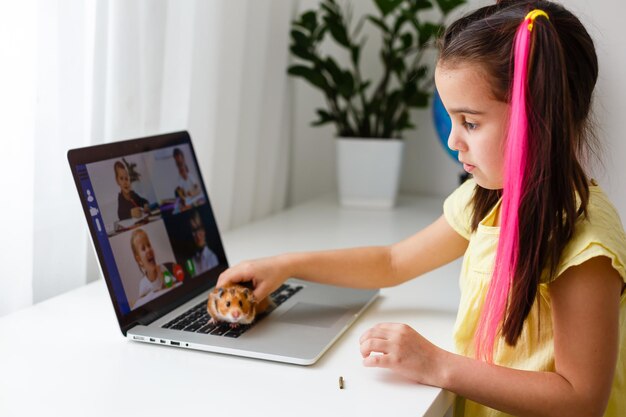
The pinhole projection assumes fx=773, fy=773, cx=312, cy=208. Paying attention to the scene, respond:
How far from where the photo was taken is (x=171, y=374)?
2.65 feet

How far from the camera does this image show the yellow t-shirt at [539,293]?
0.76 m

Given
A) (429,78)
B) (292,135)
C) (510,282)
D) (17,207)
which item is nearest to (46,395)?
(17,207)

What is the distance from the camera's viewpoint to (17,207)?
1.05 metres

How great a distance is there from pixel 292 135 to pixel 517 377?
1.18m

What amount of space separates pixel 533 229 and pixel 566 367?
140 mm

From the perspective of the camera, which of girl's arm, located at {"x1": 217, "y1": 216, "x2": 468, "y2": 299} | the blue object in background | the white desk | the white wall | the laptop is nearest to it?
the white desk

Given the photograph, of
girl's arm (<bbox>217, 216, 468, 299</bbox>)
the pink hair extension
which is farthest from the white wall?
the pink hair extension

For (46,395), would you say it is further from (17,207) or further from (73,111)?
(73,111)

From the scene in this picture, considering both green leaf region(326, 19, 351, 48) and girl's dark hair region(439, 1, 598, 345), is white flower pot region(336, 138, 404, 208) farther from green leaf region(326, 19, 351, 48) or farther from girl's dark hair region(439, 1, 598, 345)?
girl's dark hair region(439, 1, 598, 345)

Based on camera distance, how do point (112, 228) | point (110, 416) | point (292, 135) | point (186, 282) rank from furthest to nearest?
point (292, 135) < point (186, 282) < point (112, 228) < point (110, 416)

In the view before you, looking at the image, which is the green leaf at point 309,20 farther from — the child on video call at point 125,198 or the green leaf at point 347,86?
the child on video call at point 125,198

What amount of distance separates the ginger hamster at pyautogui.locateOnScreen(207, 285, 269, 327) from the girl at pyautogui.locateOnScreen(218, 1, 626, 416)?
6.7 inches

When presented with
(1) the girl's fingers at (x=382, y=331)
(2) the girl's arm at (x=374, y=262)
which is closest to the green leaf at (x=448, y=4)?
(2) the girl's arm at (x=374, y=262)

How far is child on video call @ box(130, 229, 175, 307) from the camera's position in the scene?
0.98 meters
